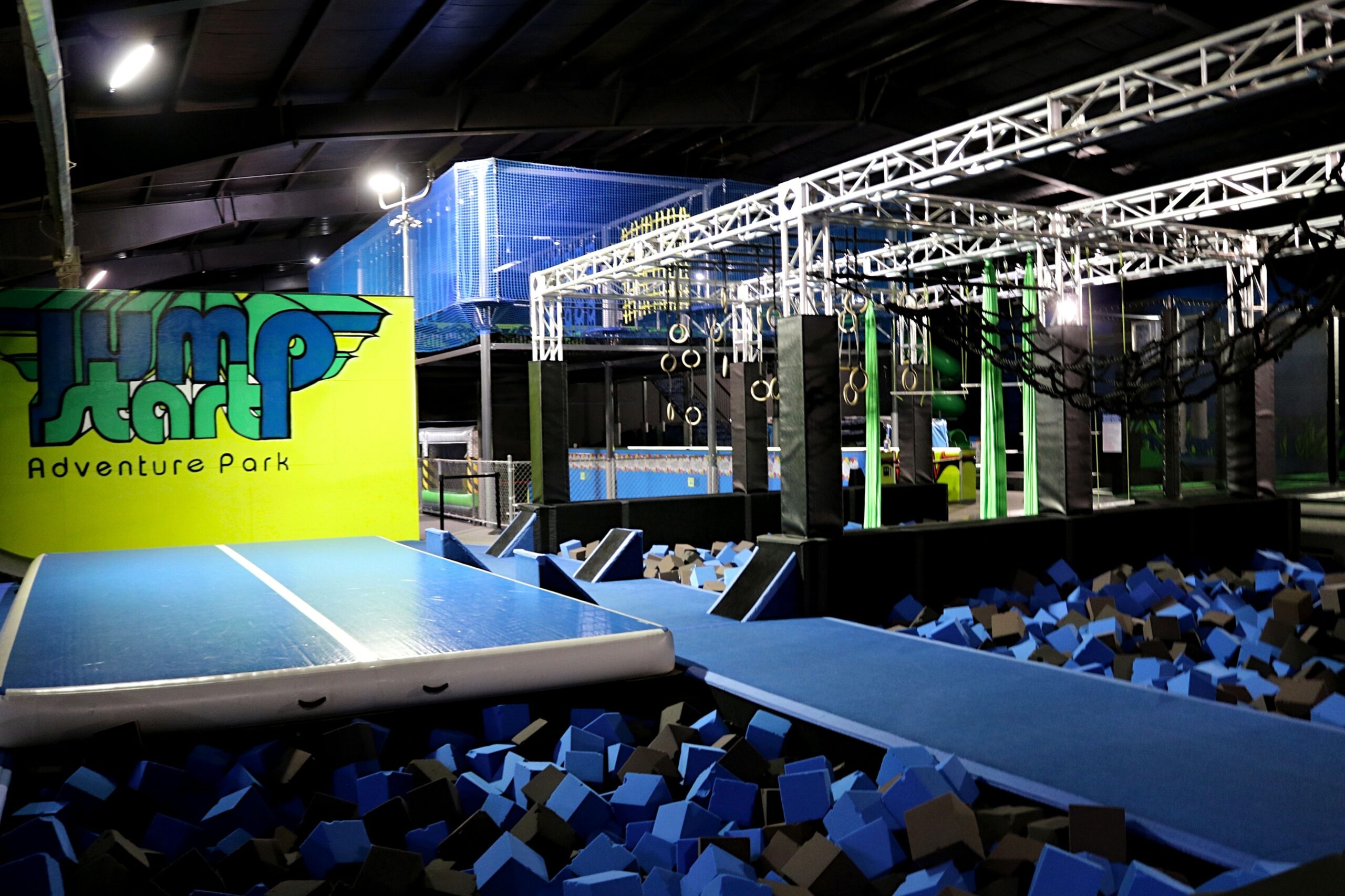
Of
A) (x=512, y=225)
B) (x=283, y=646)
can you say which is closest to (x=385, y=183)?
(x=512, y=225)

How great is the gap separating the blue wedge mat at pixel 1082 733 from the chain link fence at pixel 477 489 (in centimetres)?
703

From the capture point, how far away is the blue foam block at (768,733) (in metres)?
4.84

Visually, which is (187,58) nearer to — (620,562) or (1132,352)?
(620,562)

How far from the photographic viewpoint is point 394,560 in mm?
8477

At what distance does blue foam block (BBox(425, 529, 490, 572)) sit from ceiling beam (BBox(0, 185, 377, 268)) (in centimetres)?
904

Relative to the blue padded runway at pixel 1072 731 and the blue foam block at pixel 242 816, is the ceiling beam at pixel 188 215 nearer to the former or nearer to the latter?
the blue foam block at pixel 242 816

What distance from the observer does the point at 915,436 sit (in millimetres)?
13523

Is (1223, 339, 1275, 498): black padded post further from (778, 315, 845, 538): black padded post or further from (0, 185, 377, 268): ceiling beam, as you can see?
(0, 185, 377, 268): ceiling beam

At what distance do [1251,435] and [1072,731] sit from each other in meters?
7.78

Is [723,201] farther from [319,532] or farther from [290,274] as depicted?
[290,274]

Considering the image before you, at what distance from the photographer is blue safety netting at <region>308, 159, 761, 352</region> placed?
16.8m

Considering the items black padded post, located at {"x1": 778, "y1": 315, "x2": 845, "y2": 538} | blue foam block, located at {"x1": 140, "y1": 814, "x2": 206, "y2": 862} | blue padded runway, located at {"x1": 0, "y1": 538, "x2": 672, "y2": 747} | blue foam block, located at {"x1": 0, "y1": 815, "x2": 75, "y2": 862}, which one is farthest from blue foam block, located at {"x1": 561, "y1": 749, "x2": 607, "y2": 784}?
black padded post, located at {"x1": 778, "y1": 315, "x2": 845, "y2": 538}

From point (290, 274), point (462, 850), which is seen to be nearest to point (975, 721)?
point (462, 850)

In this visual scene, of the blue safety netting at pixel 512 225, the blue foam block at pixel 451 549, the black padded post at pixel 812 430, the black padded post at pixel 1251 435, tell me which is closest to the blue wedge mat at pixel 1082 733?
the black padded post at pixel 812 430
